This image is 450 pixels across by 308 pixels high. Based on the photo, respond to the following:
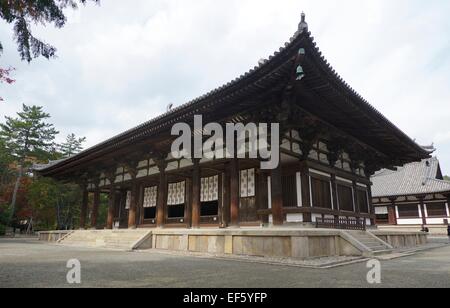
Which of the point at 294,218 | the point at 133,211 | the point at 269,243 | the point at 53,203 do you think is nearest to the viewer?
the point at 269,243

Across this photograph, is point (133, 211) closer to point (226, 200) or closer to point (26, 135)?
A: point (226, 200)

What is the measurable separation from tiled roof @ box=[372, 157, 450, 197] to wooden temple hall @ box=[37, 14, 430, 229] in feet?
44.1

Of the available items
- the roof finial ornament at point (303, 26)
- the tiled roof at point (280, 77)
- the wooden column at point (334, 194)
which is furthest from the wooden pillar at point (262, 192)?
the roof finial ornament at point (303, 26)

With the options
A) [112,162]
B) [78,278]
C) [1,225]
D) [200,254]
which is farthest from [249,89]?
[1,225]

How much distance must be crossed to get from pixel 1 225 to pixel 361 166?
3081 centimetres

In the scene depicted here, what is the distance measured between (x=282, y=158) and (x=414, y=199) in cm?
2275

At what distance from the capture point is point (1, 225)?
28.5 m

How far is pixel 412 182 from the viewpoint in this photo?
2975 cm

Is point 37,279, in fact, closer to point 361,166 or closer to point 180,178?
point 180,178

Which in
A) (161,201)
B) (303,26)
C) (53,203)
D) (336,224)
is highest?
(303,26)

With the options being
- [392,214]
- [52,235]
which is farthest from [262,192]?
[392,214]

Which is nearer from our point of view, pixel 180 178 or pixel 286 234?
pixel 286 234

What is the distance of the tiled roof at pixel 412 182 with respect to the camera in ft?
89.7
